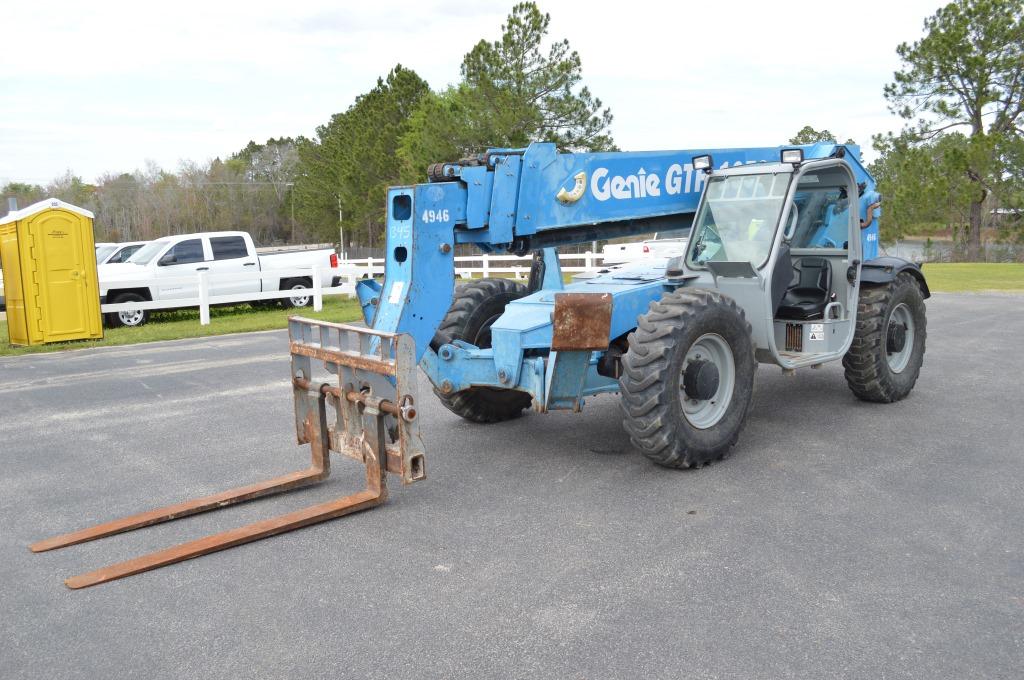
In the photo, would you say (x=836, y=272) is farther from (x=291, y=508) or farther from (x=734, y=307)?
(x=291, y=508)

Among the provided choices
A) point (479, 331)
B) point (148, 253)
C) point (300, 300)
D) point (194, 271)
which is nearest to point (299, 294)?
point (300, 300)

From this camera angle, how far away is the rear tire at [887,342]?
8.44 meters

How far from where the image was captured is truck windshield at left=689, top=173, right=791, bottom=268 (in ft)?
24.7

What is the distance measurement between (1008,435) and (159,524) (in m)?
6.97

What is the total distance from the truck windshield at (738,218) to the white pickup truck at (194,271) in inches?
556

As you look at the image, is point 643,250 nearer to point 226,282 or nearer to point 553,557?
point 226,282

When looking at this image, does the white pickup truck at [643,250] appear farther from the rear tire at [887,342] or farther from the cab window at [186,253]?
the rear tire at [887,342]

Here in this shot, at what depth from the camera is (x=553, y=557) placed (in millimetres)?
5055

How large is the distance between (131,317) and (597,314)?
15.4 metres

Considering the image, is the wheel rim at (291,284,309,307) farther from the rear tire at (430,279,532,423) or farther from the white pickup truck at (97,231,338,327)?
the rear tire at (430,279,532,423)

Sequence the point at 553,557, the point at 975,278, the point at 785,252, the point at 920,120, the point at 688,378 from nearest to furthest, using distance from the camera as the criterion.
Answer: the point at 553,557 < the point at 688,378 < the point at 785,252 < the point at 975,278 < the point at 920,120

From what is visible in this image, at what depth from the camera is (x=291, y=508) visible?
6031 mm

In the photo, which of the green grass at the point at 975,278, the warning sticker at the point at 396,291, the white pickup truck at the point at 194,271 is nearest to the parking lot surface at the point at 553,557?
the warning sticker at the point at 396,291

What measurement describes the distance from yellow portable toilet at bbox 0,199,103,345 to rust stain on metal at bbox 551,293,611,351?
12.5 m
